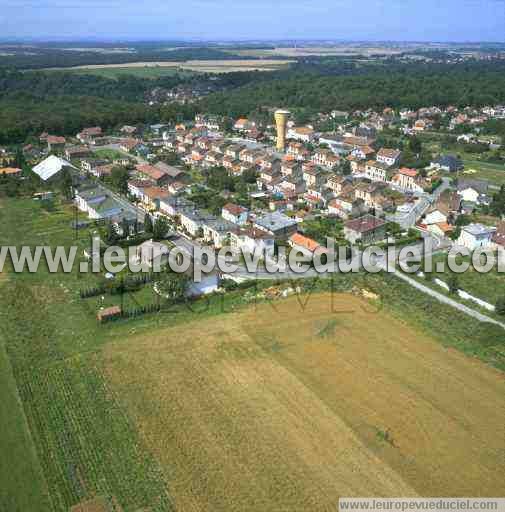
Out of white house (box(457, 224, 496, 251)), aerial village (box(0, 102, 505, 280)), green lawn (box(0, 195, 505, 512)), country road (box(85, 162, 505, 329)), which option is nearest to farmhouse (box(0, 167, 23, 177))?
aerial village (box(0, 102, 505, 280))

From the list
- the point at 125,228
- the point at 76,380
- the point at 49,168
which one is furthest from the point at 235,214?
the point at 49,168

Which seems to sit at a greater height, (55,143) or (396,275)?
(55,143)

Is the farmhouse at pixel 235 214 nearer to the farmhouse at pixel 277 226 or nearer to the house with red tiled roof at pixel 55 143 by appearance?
the farmhouse at pixel 277 226

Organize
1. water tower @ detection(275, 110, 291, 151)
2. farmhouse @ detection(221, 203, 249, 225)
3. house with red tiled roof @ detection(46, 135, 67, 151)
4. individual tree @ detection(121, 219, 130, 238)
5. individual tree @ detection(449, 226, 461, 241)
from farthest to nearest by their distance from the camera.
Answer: house with red tiled roof @ detection(46, 135, 67, 151) < water tower @ detection(275, 110, 291, 151) < farmhouse @ detection(221, 203, 249, 225) < individual tree @ detection(449, 226, 461, 241) < individual tree @ detection(121, 219, 130, 238)

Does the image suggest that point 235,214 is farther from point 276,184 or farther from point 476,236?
point 476,236

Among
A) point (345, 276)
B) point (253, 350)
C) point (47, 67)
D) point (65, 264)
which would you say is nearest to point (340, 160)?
point (345, 276)

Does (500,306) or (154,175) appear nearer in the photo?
(500,306)

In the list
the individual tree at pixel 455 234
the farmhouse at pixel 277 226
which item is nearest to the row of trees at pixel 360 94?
the farmhouse at pixel 277 226

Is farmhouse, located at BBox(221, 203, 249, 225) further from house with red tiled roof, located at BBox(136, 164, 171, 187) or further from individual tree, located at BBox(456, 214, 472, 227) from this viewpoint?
individual tree, located at BBox(456, 214, 472, 227)
